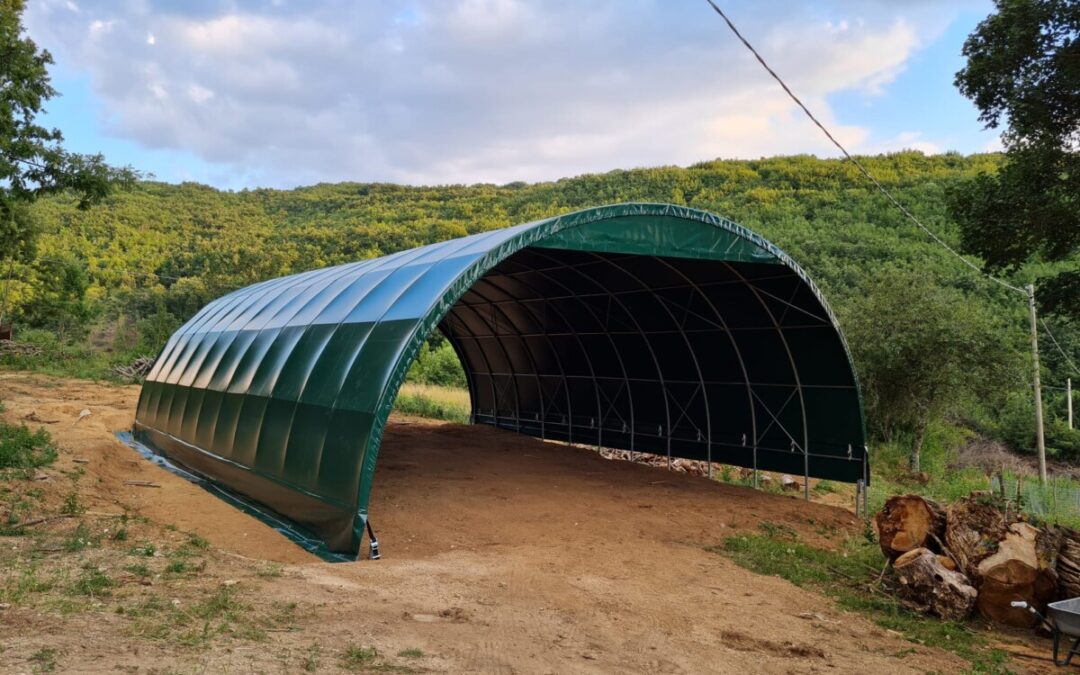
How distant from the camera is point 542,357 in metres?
20.6

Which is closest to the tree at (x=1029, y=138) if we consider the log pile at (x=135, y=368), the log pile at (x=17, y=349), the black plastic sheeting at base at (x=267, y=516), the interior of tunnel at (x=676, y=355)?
the interior of tunnel at (x=676, y=355)

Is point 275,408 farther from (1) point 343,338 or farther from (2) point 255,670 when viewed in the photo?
(2) point 255,670

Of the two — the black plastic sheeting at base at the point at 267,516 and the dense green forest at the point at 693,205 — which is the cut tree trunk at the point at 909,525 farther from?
the dense green forest at the point at 693,205

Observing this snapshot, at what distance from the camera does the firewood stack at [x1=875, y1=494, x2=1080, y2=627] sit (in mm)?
7555

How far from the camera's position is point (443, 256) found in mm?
10977

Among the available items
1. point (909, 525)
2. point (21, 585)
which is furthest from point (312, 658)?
point (909, 525)

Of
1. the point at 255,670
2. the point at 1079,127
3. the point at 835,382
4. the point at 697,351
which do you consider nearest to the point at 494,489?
the point at 697,351

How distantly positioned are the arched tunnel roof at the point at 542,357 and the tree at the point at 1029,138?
3617 millimetres

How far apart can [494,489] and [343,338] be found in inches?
169

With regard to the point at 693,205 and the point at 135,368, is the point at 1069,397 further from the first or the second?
the point at 135,368

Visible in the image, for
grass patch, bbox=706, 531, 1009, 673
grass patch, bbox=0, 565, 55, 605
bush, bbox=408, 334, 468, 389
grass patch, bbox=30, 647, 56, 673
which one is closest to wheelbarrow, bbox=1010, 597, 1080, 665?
grass patch, bbox=706, 531, 1009, 673

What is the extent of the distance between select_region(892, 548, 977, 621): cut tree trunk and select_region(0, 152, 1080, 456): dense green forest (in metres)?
14.4

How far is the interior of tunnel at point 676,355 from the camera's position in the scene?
1413 cm

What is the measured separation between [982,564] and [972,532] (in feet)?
1.89
